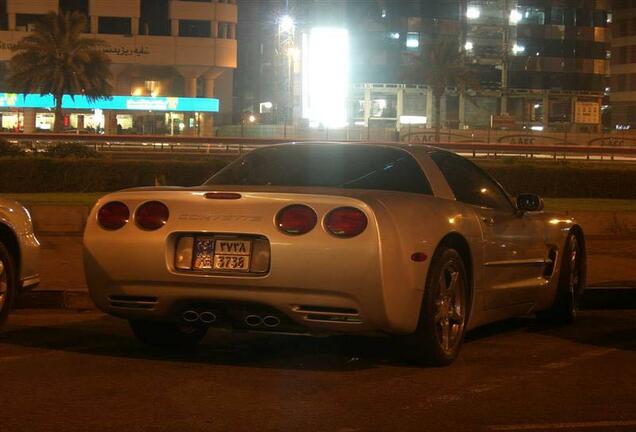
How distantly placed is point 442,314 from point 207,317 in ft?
4.86

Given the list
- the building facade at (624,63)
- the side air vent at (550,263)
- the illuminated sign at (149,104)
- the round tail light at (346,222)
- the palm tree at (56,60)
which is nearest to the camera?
the round tail light at (346,222)

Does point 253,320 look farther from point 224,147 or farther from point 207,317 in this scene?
point 224,147

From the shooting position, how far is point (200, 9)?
74.9 metres

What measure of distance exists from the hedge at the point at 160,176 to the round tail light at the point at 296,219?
1296 centimetres

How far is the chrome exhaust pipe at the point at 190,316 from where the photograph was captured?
20.4 feet

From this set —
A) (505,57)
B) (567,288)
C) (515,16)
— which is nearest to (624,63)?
(515,16)

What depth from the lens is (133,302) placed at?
6.35 m

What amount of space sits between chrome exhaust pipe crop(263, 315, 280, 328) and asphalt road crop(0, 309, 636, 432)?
0.33 m

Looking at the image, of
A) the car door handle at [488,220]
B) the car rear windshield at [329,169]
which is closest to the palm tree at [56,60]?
the car rear windshield at [329,169]

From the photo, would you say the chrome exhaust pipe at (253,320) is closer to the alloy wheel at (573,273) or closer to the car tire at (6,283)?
the car tire at (6,283)

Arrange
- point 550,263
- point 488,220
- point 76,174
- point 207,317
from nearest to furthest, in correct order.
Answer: point 207,317 < point 488,220 < point 550,263 < point 76,174

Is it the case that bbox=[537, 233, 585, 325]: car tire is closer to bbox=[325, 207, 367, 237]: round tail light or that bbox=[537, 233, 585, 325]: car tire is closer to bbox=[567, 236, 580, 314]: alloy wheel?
bbox=[567, 236, 580, 314]: alloy wheel

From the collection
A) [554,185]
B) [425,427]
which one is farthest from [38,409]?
[554,185]

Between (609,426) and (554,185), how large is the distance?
16.0 metres
